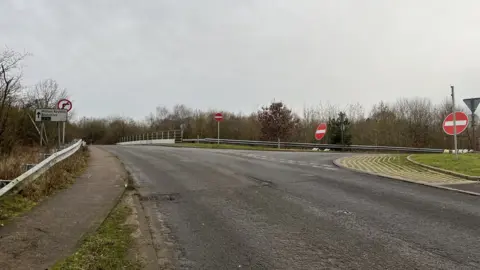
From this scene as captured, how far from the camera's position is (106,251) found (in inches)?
188

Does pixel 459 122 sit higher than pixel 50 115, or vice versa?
pixel 50 115

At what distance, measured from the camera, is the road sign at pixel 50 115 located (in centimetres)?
1232

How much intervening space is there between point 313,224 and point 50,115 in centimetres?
991

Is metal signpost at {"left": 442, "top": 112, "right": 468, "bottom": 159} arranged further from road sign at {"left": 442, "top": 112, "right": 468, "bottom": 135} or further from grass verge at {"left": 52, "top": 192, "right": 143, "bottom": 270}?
grass verge at {"left": 52, "top": 192, "right": 143, "bottom": 270}

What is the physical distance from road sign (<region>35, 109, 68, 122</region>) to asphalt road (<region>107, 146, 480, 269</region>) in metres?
4.01

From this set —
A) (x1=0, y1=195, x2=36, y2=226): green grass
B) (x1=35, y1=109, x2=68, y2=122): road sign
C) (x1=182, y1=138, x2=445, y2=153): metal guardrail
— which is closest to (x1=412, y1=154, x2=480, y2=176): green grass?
(x1=0, y1=195, x2=36, y2=226): green grass

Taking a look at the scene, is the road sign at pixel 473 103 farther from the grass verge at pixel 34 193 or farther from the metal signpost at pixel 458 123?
the grass verge at pixel 34 193

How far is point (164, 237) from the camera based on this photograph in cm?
567

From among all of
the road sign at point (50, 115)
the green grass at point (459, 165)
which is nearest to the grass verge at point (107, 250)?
the road sign at point (50, 115)

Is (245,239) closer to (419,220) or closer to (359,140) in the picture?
(419,220)

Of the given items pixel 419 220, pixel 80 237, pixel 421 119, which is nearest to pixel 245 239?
pixel 80 237

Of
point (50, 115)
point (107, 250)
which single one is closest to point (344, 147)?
point (50, 115)

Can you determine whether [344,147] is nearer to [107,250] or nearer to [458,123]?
[458,123]

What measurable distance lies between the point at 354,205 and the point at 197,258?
13.3ft
